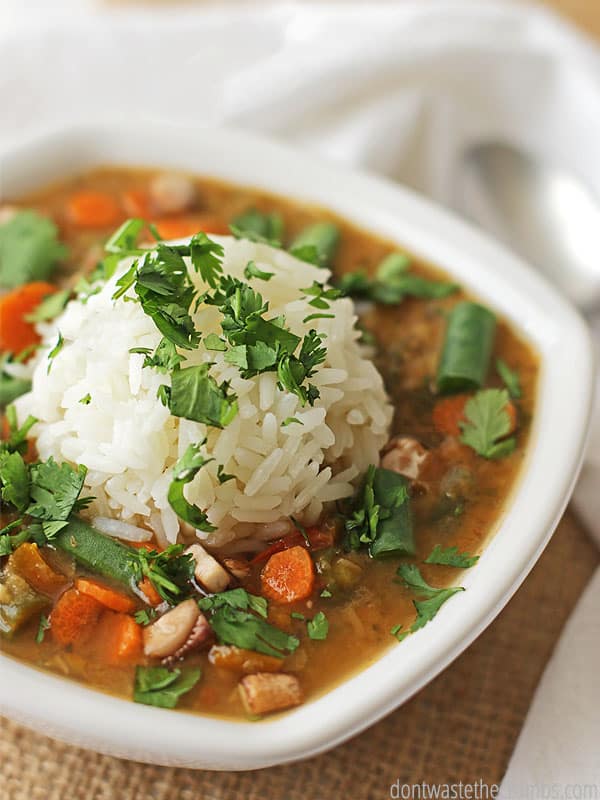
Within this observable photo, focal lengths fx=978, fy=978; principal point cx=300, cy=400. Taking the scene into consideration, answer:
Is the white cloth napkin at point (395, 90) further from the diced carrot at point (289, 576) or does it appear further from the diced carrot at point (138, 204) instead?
the diced carrot at point (289, 576)

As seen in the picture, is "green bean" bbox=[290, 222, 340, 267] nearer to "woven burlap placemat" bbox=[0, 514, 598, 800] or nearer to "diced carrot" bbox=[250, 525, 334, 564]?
"diced carrot" bbox=[250, 525, 334, 564]

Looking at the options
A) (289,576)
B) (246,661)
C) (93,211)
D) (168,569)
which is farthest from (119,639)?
(93,211)

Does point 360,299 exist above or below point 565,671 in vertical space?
above

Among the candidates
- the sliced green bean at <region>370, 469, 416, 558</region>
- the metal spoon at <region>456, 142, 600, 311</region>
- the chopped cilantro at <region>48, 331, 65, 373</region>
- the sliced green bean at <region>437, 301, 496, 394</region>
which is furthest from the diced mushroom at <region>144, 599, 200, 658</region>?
the metal spoon at <region>456, 142, 600, 311</region>

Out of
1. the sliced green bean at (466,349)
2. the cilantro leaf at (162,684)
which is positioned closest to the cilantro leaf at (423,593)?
the cilantro leaf at (162,684)

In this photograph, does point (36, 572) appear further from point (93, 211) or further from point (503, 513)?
point (93, 211)

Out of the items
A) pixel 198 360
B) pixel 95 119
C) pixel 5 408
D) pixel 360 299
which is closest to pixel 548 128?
pixel 360 299

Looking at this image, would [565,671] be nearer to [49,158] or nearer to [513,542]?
[513,542]

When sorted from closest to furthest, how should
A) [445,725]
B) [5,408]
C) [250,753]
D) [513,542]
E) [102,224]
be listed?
[250,753], [513,542], [445,725], [5,408], [102,224]
